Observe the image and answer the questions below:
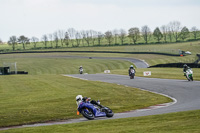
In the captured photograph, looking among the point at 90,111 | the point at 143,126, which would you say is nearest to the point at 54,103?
the point at 90,111

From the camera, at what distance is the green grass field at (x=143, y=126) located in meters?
12.4

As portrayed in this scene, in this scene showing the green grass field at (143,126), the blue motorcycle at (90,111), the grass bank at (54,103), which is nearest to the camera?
the green grass field at (143,126)

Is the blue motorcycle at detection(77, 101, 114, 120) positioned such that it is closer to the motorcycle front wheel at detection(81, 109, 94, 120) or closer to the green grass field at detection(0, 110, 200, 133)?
the motorcycle front wheel at detection(81, 109, 94, 120)

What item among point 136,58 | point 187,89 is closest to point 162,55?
point 136,58

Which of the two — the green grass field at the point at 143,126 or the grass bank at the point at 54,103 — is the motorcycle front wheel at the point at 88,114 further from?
the grass bank at the point at 54,103

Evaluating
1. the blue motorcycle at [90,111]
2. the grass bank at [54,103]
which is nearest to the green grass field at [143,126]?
the blue motorcycle at [90,111]

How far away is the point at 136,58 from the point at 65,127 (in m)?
78.8

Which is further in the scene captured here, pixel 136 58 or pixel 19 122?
pixel 136 58

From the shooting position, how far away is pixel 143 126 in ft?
44.0

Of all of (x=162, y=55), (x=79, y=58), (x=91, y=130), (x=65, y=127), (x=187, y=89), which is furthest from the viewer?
(x=79, y=58)

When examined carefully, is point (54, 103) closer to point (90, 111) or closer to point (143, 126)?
point (90, 111)

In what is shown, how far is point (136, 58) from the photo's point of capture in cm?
9256

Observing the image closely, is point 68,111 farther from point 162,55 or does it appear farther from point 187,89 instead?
point 162,55

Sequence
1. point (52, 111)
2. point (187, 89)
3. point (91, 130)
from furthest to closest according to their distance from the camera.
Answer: point (187, 89) < point (52, 111) < point (91, 130)
